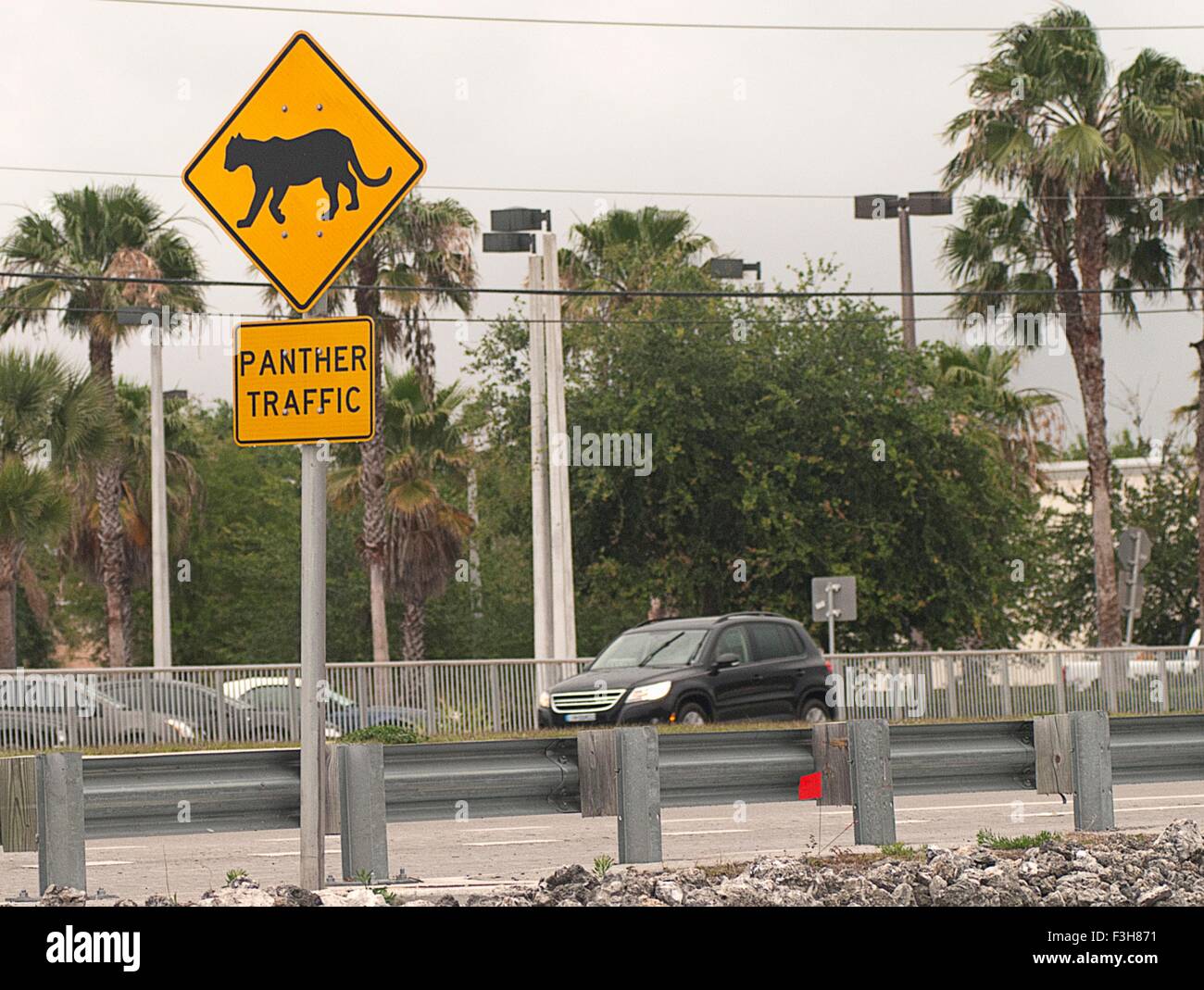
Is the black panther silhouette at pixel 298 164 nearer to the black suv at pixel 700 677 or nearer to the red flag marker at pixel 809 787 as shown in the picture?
the red flag marker at pixel 809 787

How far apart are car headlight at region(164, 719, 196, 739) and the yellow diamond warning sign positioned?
15593 mm

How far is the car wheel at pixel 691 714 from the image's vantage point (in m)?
19.8

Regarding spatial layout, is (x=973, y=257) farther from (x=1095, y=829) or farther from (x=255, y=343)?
(x=255, y=343)

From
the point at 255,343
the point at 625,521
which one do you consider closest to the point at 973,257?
the point at 625,521

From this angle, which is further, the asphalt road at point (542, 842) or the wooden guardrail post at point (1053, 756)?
the wooden guardrail post at point (1053, 756)

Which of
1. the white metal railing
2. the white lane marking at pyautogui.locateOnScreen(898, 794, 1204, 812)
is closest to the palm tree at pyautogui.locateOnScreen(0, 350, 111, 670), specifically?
the white metal railing

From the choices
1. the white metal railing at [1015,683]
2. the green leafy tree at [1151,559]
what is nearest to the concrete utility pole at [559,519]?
the white metal railing at [1015,683]

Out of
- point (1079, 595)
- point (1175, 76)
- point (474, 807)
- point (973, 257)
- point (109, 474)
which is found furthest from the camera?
point (1079, 595)

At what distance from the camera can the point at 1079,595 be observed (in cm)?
4669

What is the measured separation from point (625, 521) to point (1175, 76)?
40.1 ft

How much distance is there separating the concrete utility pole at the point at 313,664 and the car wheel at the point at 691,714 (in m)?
11.8

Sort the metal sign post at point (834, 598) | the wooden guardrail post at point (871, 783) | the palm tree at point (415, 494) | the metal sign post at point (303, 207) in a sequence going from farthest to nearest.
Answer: the palm tree at point (415, 494)
the metal sign post at point (834, 598)
the wooden guardrail post at point (871, 783)
the metal sign post at point (303, 207)

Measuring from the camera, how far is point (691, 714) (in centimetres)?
2003
